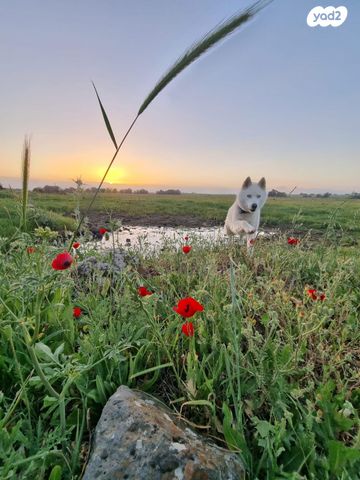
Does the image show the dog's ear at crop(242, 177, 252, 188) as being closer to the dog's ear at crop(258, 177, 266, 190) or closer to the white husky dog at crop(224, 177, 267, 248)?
the white husky dog at crop(224, 177, 267, 248)

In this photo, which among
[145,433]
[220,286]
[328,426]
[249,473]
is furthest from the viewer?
[220,286]

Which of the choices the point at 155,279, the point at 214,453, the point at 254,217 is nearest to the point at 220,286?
the point at 155,279

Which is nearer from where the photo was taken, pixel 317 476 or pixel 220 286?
pixel 317 476

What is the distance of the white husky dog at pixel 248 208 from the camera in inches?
214

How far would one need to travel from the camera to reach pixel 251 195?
5.51 m

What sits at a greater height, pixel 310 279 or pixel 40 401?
pixel 310 279

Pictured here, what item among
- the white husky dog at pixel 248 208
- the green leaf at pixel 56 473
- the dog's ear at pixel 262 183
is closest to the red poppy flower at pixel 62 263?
the green leaf at pixel 56 473

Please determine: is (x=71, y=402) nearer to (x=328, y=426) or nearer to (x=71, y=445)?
(x=71, y=445)

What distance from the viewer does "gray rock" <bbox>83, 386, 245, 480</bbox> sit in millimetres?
1239

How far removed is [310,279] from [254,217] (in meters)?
1.97

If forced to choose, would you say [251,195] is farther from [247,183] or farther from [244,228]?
[244,228]

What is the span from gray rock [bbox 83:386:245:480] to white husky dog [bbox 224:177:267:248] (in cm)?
407

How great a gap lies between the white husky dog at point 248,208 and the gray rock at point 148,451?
4.07 metres

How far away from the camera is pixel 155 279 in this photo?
3562mm
